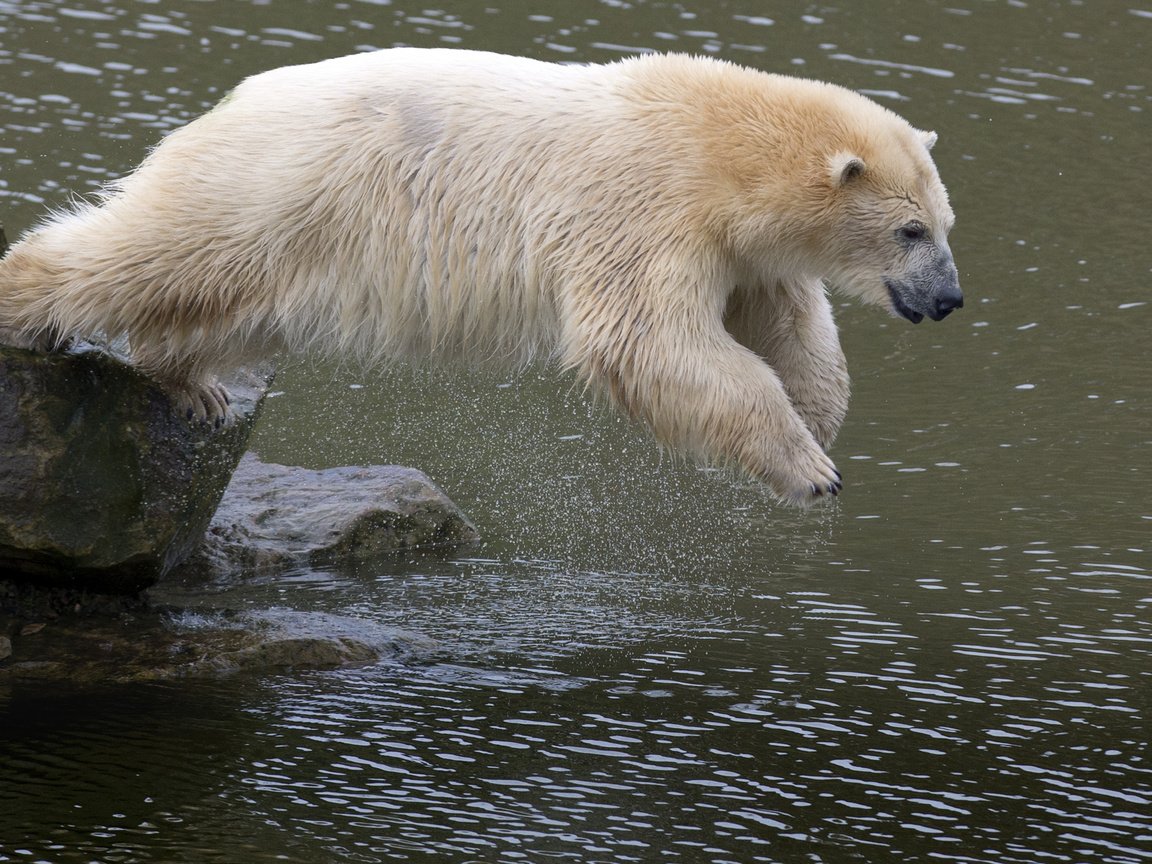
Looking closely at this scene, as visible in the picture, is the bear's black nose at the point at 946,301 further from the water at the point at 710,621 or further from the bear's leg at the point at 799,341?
the water at the point at 710,621

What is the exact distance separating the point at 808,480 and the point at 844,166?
1128mm

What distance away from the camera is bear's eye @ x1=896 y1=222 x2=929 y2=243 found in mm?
6695

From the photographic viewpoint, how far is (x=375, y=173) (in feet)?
22.0

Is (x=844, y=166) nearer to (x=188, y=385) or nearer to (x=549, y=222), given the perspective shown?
(x=549, y=222)

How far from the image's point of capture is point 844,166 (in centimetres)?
651

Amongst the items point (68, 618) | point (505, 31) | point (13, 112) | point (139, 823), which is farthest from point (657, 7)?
point (139, 823)

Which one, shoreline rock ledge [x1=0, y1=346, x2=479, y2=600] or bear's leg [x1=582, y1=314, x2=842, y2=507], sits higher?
bear's leg [x1=582, y1=314, x2=842, y2=507]

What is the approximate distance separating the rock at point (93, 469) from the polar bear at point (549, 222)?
1.79ft

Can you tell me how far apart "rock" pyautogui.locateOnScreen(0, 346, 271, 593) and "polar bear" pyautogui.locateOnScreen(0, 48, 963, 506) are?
1.79 feet

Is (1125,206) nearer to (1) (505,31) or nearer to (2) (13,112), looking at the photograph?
(1) (505,31)

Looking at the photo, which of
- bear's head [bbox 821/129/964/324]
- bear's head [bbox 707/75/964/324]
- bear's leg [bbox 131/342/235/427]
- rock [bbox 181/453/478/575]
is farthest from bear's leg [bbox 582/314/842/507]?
rock [bbox 181/453/478/575]

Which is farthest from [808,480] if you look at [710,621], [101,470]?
[101,470]

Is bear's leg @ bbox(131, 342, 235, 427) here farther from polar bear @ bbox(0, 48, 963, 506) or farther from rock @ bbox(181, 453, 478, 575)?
rock @ bbox(181, 453, 478, 575)

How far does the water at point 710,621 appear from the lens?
6551 millimetres
